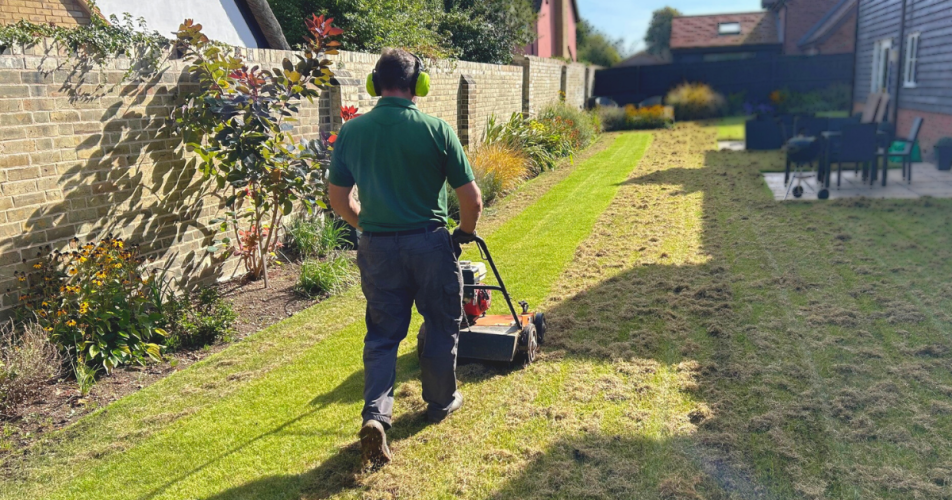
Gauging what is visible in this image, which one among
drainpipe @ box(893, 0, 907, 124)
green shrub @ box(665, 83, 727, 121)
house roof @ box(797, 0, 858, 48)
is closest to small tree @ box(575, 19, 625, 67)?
house roof @ box(797, 0, 858, 48)

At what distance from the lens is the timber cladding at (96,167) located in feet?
15.1

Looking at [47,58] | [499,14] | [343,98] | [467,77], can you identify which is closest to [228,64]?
[47,58]

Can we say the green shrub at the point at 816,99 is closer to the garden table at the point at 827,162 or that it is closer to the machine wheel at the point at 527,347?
the garden table at the point at 827,162

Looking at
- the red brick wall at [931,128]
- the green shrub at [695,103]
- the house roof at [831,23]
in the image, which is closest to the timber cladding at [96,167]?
the red brick wall at [931,128]

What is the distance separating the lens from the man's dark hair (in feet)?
11.8

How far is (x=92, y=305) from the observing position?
4.70m

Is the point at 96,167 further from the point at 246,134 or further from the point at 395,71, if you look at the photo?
the point at 395,71

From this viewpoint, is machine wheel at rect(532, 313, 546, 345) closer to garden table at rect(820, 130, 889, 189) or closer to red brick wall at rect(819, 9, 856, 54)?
garden table at rect(820, 130, 889, 189)

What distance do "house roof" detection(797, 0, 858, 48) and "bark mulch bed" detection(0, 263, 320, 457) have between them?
80.2 ft

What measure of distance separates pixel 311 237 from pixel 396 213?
13.4 feet

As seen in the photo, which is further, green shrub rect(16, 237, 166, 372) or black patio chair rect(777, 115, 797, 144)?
black patio chair rect(777, 115, 797, 144)

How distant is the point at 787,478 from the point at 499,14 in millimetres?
17489

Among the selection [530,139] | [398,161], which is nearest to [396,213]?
[398,161]

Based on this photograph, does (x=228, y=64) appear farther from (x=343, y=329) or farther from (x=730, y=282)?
(x=730, y=282)
